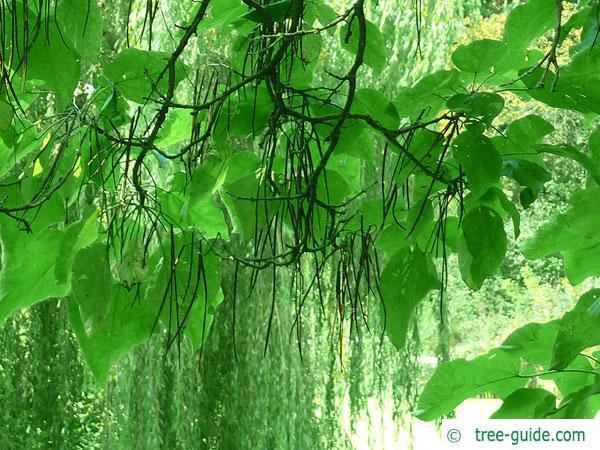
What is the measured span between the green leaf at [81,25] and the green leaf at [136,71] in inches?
0.9

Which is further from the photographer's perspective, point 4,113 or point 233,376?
point 233,376

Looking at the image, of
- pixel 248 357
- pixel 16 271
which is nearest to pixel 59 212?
pixel 16 271

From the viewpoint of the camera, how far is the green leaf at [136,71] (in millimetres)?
504

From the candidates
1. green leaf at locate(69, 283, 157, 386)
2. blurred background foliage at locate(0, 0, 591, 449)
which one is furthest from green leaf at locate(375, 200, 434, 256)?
blurred background foliage at locate(0, 0, 591, 449)

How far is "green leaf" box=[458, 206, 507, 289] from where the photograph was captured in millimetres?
443

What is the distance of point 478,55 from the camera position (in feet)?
1.60

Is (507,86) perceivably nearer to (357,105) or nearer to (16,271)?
(357,105)

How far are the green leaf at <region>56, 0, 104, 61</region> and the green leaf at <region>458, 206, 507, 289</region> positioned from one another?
0.67 feet

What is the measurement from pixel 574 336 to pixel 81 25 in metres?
0.30

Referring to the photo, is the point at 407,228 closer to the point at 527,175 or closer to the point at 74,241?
the point at 527,175

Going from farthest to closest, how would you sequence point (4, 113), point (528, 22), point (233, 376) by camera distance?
point (233, 376)
point (528, 22)
point (4, 113)

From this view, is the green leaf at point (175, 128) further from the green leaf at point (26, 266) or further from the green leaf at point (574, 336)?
the green leaf at point (574, 336)

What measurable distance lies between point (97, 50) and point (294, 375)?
2.02 meters

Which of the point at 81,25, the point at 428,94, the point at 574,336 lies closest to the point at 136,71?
the point at 81,25
